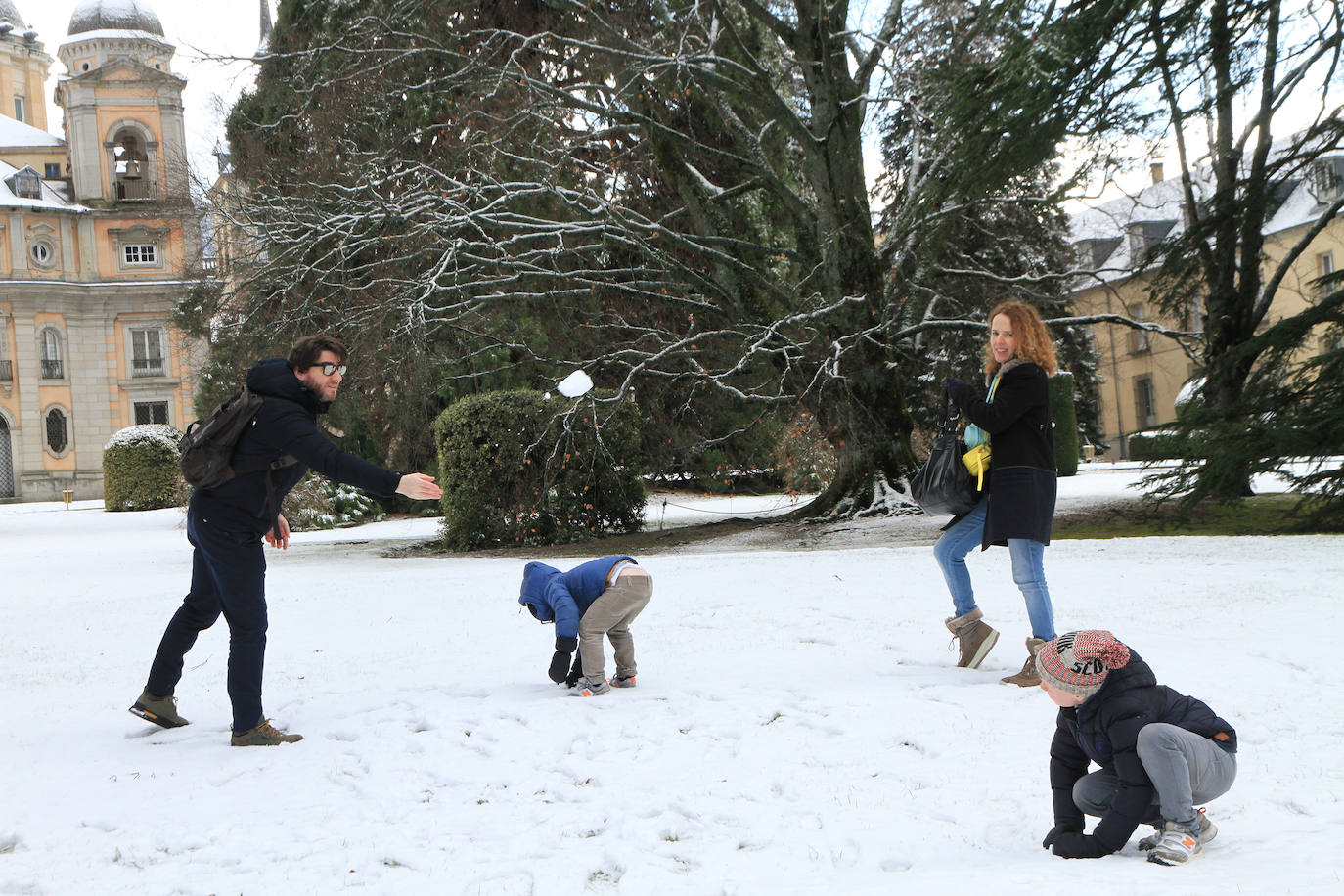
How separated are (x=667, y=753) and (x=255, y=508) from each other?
6.85 ft

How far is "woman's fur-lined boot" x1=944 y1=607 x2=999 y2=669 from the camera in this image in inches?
228

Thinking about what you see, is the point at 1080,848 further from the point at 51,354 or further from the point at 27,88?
the point at 27,88

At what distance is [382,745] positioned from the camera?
493cm

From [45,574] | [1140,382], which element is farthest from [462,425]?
[1140,382]

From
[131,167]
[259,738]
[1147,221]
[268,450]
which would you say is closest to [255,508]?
[268,450]

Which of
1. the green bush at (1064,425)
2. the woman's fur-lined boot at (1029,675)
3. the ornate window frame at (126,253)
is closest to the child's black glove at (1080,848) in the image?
the woman's fur-lined boot at (1029,675)

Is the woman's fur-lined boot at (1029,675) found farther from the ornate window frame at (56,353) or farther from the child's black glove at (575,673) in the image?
the ornate window frame at (56,353)

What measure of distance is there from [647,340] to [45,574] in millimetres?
9654

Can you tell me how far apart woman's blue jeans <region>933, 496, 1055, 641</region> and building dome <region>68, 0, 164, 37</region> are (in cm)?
5572

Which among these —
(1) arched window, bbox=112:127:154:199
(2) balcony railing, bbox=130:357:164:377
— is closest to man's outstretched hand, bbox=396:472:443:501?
(2) balcony railing, bbox=130:357:164:377

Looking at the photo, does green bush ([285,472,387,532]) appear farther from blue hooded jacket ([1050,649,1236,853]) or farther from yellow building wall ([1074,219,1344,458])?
yellow building wall ([1074,219,1344,458])

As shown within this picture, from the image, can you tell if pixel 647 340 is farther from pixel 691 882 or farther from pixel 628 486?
pixel 691 882

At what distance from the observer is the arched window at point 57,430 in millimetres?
49875

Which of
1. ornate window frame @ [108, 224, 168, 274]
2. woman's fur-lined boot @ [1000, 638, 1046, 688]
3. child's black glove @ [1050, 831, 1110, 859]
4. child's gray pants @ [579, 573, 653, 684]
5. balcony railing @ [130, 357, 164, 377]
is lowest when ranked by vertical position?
child's black glove @ [1050, 831, 1110, 859]
